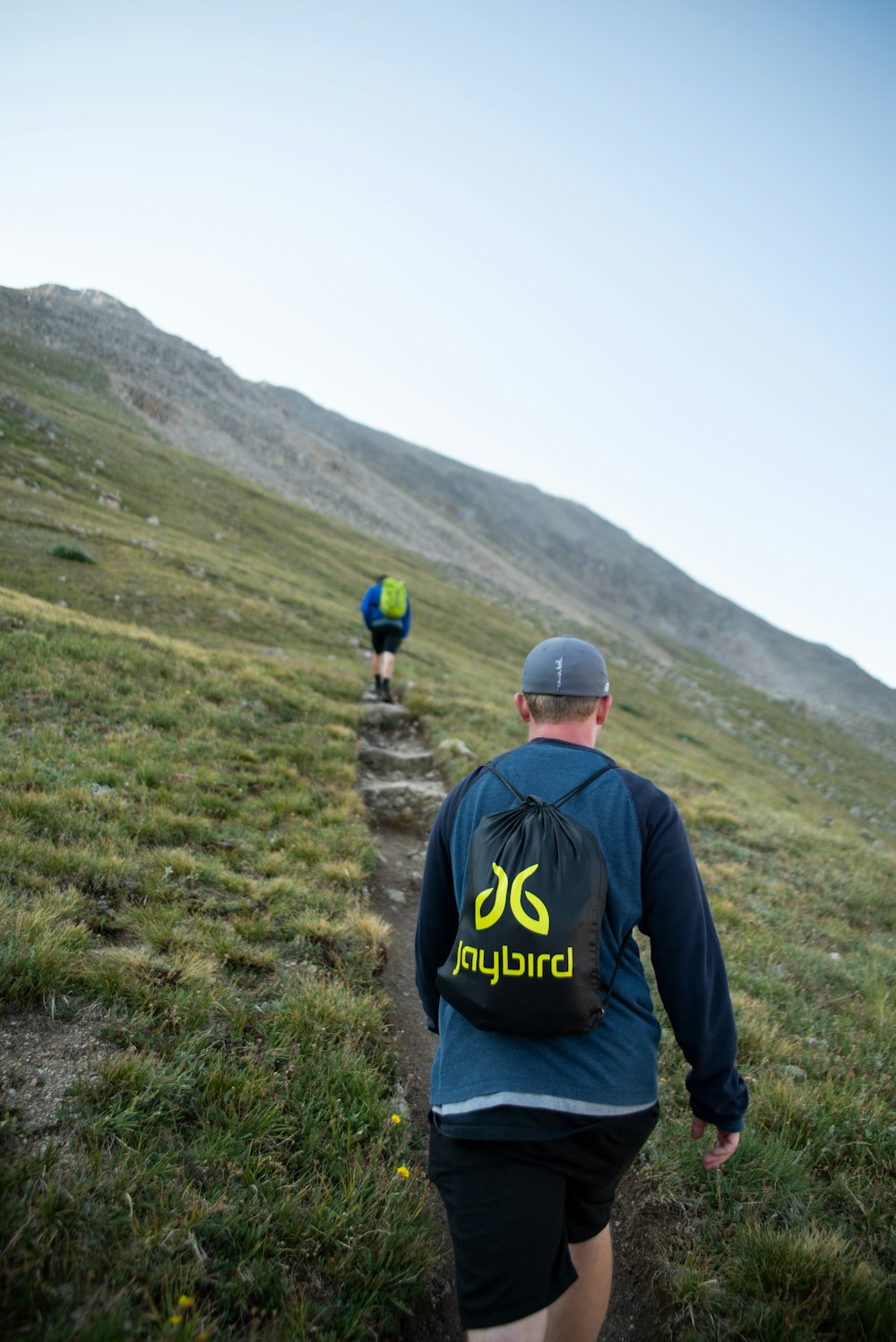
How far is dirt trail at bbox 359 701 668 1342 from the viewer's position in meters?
2.89

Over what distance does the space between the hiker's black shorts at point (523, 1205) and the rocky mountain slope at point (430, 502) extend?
56526 mm

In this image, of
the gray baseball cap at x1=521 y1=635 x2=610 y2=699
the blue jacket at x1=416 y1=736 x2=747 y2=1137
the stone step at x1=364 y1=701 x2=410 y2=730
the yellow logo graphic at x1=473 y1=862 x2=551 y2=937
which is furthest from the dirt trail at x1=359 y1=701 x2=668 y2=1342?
the gray baseball cap at x1=521 y1=635 x2=610 y2=699

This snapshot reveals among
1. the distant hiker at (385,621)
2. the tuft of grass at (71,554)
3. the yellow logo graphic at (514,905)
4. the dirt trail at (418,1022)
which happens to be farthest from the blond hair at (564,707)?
the tuft of grass at (71,554)

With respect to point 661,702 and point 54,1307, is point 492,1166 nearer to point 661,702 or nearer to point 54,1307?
point 54,1307

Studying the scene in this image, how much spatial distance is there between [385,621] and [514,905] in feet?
35.4

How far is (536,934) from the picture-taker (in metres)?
2.13

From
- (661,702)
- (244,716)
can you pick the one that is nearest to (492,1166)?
(244,716)

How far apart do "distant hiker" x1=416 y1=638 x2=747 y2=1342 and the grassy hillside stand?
84cm

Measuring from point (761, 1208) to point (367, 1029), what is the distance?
235 centimetres

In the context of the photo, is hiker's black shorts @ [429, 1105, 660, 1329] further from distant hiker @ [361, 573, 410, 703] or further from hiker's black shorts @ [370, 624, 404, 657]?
hiker's black shorts @ [370, 624, 404, 657]

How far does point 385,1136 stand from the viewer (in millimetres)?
3297

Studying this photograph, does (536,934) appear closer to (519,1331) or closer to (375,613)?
(519,1331)

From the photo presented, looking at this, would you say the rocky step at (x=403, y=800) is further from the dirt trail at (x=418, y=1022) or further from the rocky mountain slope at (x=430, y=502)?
the rocky mountain slope at (x=430, y=502)

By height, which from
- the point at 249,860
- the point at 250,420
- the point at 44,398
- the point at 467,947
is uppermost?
the point at 250,420
